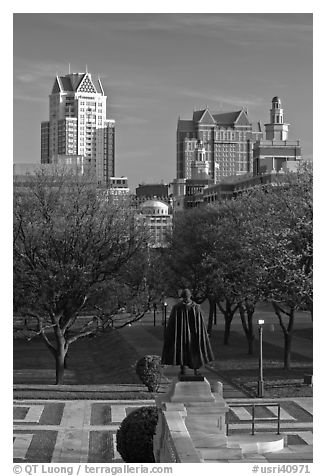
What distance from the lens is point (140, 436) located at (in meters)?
23.4

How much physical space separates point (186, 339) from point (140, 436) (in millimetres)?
3385

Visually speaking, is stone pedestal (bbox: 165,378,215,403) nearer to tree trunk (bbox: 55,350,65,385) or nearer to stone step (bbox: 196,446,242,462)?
stone step (bbox: 196,446,242,462)

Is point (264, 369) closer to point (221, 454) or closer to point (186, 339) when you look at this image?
point (186, 339)

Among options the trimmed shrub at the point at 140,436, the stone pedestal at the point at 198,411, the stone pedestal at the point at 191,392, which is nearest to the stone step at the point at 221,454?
the stone pedestal at the point at 198,411

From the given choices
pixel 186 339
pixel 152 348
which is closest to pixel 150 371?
pixel 186 339

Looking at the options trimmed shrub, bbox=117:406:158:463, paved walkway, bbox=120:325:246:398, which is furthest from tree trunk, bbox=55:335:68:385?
trimmed shrub, bbox=117:406:158:463

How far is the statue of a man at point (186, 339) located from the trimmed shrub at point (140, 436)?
2528 mm

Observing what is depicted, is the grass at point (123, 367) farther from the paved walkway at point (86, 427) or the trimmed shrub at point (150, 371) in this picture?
the paved walkway at point (86, 427)

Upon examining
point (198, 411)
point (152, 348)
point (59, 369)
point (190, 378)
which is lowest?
point (152, 348)

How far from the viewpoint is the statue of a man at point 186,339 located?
70.4 ft

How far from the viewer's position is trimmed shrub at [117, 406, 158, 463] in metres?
23.4
